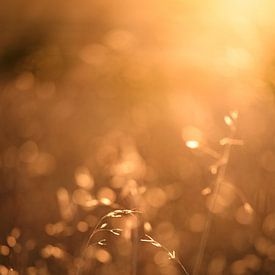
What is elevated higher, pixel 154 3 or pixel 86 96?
pixel 154 3

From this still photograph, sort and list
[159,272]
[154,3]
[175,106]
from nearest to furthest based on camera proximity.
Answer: [159,272] < [154,3] < [175,106]

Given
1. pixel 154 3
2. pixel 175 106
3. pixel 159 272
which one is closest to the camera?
pixel 159 272

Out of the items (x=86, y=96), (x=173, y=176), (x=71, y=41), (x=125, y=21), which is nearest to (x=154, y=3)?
(x=125, y=21)

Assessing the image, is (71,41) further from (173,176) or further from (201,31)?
(173,176)

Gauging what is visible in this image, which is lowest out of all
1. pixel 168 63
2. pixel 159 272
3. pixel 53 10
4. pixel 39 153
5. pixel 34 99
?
pixel 159 272

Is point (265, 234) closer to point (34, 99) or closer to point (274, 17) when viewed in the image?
point (274, 17)

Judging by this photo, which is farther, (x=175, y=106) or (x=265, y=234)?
(x=175, y=106)
